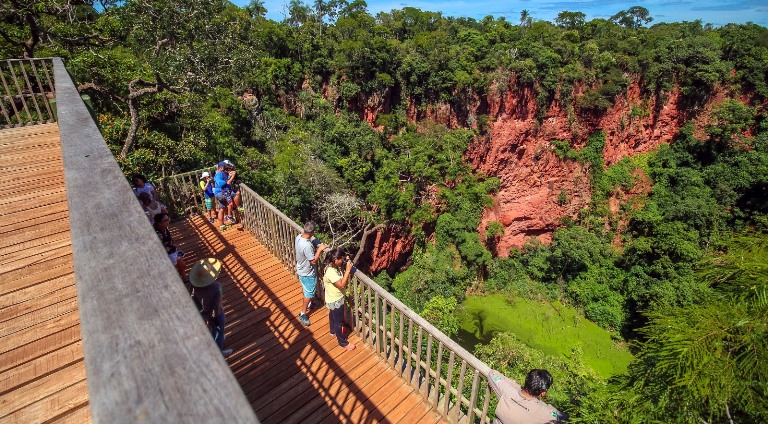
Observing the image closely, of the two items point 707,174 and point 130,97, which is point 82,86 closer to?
point 130,97

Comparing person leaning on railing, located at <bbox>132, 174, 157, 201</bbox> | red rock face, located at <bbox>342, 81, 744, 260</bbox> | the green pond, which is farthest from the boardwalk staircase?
red rock face, located at <bbox>342, 81, 744, 260</bbox>

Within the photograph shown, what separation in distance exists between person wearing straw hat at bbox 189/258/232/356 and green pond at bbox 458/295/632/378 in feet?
54.2

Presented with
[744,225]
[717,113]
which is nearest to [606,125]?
[717,113]

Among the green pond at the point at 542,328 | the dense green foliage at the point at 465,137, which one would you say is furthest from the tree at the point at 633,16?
the green pond at the point at 542,328

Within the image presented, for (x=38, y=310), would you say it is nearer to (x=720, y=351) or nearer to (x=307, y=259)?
(x=307, y=259)

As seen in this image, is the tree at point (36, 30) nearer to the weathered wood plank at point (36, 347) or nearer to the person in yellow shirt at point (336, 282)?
the person in yellow shirt at point (336, 282)

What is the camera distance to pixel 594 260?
23.5 metres

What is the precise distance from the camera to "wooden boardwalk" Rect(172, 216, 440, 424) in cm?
429

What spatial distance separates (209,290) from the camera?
444 centimetres

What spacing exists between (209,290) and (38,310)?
201 centimetres

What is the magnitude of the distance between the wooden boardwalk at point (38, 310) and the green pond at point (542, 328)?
725 inches

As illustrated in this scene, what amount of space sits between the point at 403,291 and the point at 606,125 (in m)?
19.4

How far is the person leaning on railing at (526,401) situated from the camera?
133 inches

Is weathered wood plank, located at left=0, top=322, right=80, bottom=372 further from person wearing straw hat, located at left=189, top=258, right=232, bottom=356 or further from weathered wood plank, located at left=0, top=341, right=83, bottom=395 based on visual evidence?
person wearing straw hat, located at left=189, top=258, right=232, bottom=356
